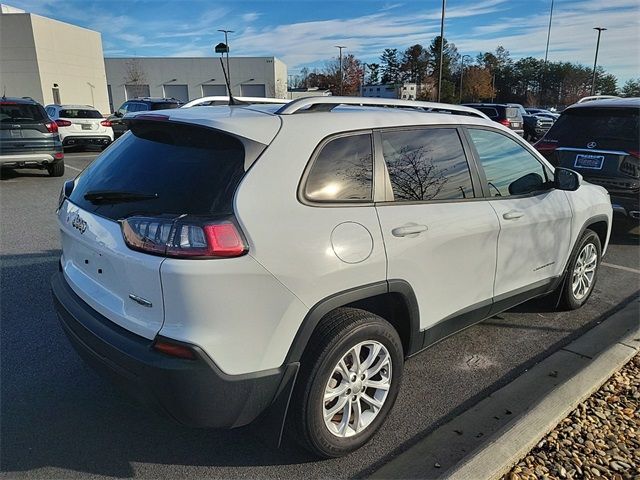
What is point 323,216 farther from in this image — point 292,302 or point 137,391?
point 137,391

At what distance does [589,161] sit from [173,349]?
6.36 m

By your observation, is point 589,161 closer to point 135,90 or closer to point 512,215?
point 512,215

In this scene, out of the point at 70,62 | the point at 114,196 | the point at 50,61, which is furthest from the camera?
the point at 70,62

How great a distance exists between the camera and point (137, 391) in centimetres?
215

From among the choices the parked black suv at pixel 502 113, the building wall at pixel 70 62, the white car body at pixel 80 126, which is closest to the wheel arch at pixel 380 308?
the white car body at pixel 80 126

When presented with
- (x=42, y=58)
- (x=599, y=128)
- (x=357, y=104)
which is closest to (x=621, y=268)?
(x=599, y=128)

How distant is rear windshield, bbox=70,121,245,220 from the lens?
2.15 metres

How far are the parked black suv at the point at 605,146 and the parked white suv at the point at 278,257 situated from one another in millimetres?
4066

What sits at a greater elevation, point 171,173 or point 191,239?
point 171,173

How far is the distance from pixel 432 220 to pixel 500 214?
0.73m

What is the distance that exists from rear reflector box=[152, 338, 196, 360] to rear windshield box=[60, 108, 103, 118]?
1574cm

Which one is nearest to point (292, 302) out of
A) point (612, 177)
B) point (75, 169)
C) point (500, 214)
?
point (500, 214)

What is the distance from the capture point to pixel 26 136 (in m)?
10.2

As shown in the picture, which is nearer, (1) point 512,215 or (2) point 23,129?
(1) point 512,215
